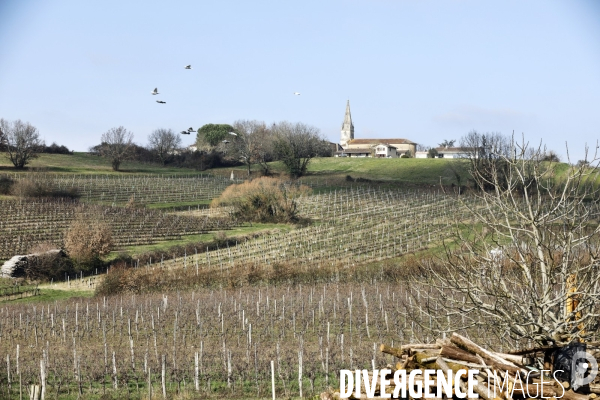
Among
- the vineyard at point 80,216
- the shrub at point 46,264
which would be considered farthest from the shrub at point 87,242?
the vineyard at point 80,216

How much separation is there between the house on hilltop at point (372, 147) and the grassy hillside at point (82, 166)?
4754 cm

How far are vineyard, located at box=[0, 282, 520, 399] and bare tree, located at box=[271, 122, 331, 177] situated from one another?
49658mm

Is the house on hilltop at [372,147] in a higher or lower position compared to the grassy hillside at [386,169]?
higher

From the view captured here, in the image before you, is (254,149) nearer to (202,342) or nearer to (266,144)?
(266,144)

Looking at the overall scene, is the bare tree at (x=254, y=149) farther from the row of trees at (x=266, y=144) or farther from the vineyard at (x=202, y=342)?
the vineyard at (x=202, y=342)

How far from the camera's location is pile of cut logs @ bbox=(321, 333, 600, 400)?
7.15 meters

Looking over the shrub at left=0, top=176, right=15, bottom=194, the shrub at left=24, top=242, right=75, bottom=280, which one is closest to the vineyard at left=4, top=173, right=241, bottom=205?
the shrub at left=0, top=176, right=15, bottom=194

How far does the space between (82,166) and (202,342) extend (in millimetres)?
69335

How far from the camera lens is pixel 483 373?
732 cm

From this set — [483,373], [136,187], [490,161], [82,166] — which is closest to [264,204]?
[136,187]

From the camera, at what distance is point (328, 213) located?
5619cm

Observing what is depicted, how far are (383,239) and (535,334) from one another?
3683 cm

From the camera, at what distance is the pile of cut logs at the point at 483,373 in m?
7.15

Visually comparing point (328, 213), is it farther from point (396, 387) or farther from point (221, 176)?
point (396, 387)
